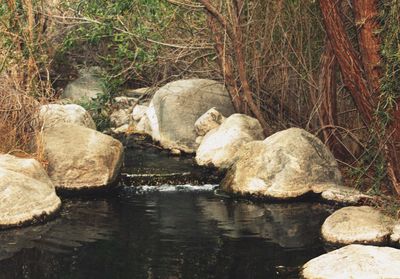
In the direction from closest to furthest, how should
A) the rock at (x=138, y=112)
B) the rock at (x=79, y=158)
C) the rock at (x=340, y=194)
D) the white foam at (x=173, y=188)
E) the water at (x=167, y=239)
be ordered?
the water at (x=167, y=239), the rock at (x=340, y=194), the rock at (x=79, y=158), the white foam at (x=173, y=188), the rock at (x=138, y=112)

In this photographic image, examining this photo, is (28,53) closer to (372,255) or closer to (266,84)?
(266,84)

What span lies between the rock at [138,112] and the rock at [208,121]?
3034 mm

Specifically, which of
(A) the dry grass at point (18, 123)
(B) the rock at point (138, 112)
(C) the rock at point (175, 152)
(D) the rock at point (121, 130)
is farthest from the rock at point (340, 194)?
(B) the rock at point (138, 112)

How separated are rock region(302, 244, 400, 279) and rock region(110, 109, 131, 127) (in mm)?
11285

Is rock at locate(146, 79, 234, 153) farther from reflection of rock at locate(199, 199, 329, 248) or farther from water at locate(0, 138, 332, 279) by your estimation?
reflection of rock at locate(199, 199, 329, 248)

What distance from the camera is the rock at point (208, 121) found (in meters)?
14.8

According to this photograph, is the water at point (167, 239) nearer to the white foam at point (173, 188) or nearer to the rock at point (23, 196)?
the rock at point (23, 196)

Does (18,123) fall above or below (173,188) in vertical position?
above

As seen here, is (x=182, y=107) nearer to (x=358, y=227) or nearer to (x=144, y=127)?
(x=144, y=127)

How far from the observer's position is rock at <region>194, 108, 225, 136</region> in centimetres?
1475

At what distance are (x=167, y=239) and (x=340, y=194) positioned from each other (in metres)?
3.16

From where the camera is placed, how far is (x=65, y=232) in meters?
8.68

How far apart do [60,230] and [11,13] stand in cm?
468

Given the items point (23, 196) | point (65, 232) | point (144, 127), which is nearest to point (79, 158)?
point (23, 196)
